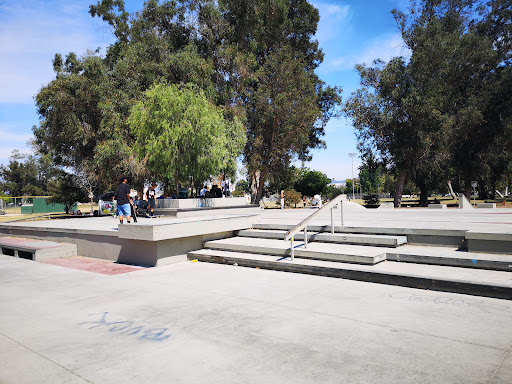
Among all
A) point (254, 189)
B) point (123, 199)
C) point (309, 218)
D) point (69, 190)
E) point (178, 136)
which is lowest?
point (309, 218)

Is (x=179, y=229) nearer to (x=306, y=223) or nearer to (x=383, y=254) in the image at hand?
(x=306, y=223)

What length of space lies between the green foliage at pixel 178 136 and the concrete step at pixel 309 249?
7021mm

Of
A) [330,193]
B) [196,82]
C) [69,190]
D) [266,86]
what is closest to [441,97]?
[266,86]

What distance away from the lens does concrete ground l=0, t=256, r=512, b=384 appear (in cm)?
350

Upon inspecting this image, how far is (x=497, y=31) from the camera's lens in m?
35.2

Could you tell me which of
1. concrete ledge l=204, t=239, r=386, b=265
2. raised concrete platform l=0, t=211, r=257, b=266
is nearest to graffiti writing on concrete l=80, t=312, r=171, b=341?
raised concrete platform l=0, t=211, r=257, b=266

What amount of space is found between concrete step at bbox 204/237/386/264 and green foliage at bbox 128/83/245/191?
7.02 metres

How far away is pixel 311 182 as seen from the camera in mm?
60156

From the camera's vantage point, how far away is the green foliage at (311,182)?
59969mm

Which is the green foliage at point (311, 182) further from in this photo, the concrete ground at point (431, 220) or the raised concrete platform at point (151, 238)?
the raised concrete platform at point (151, 238)

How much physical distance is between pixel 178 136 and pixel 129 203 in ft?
17.8

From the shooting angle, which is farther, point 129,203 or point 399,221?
point 129,203

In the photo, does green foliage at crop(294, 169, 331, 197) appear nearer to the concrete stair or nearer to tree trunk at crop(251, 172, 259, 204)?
tree trunk at crop(251, 172, 259, 204)

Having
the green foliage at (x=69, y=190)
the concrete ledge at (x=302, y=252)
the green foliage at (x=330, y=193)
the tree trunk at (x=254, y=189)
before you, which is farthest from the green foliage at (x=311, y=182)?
the concrete ledge at (x=302, y=252)
